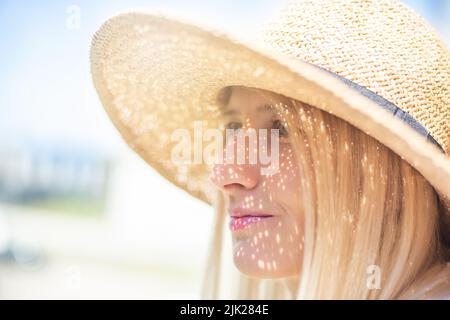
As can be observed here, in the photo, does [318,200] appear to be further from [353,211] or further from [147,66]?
[147,66]

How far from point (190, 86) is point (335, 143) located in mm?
391

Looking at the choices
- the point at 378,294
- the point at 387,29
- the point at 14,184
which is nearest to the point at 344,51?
the point at 387,29

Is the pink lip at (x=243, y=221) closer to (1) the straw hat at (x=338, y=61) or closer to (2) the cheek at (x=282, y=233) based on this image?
(2) the cheek at (x=282, y=233)

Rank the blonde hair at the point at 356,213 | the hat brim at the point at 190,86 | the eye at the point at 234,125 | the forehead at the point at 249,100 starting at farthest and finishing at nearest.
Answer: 1. the eye at the point at 234,125
2. the forehead at the point at 249,100
3. the blonde hair at the point at 356,213
4. the hat brim at the point at 190,86

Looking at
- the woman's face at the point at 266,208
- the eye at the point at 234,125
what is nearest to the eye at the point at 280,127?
the woman's face at the point at 266,208

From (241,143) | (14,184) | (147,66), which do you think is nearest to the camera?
(241,143)

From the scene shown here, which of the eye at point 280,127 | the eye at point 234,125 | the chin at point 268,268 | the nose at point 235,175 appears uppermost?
the eye at point 234,125

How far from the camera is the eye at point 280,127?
96cm

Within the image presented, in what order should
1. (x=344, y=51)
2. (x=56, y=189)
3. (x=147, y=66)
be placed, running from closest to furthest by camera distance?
1. (x=344, y=51)
2. (x=147, y=66)
3. (x=56, y=189)

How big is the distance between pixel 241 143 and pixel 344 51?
0.82ft

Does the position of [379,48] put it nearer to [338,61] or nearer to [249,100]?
[338,61]

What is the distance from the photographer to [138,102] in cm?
122

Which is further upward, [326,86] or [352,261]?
[326,86]

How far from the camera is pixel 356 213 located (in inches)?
34.7
